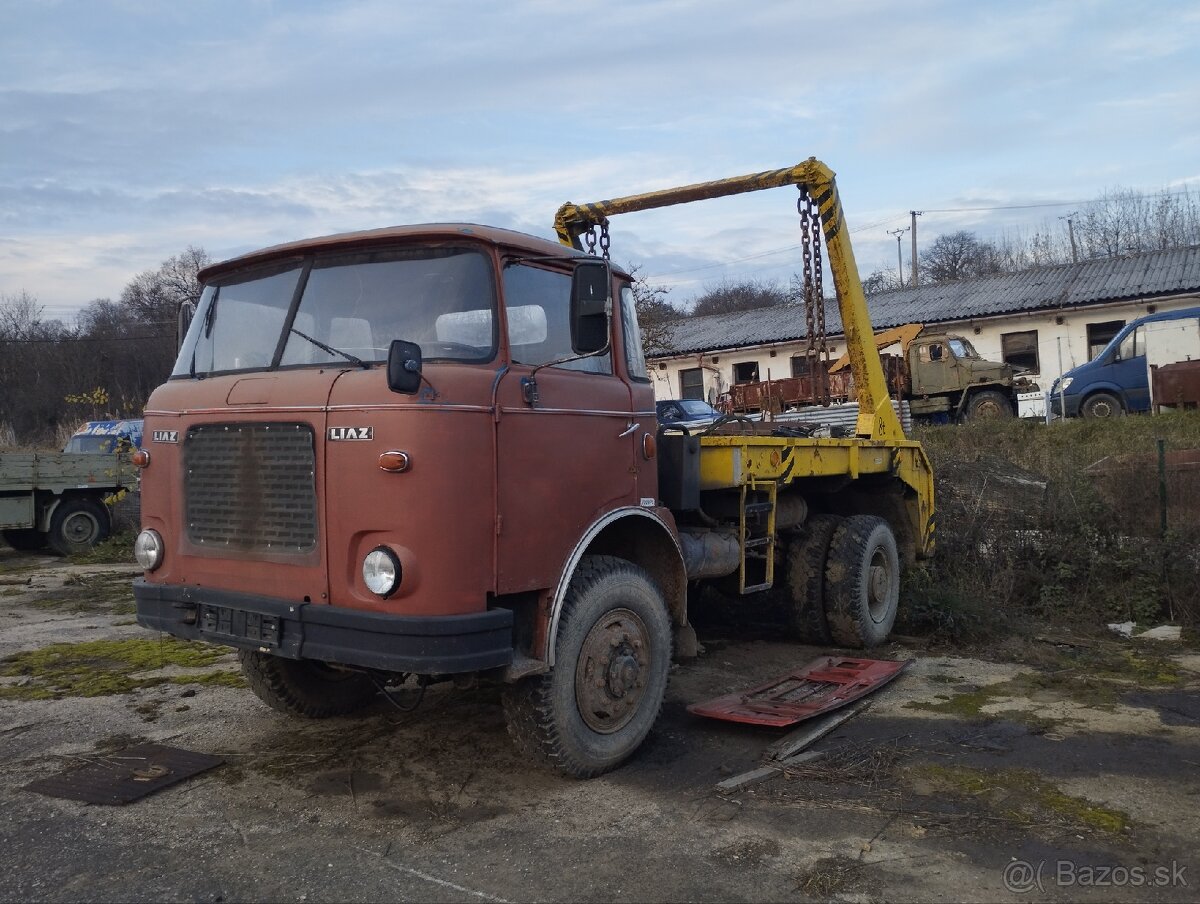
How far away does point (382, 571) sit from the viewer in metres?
4.00

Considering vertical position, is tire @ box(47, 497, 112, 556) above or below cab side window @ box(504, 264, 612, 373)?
below

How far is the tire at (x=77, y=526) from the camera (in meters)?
14.4

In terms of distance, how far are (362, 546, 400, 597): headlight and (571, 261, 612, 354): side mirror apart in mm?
1338

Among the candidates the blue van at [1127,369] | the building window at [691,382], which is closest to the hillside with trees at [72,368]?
the building window at [691,382]

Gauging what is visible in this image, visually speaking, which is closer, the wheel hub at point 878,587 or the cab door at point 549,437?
the cab door at point 549,437

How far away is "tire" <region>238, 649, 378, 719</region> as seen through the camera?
5504 mm

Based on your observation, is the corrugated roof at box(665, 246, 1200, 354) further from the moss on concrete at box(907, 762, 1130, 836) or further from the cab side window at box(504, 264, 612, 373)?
the moss on concrete at box(907, 762, 1130, 836)

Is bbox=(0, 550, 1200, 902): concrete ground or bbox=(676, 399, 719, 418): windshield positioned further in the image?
bbox=(676, 399, 719, 418): windshield

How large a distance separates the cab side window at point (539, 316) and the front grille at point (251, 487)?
1.04m

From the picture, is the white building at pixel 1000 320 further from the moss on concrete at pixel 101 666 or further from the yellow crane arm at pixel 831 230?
the moss on concrete at pixel 101 666

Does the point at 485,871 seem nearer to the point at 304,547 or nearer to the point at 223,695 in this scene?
the point at 304,547

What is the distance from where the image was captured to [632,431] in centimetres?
512

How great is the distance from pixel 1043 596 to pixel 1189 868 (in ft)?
16.9

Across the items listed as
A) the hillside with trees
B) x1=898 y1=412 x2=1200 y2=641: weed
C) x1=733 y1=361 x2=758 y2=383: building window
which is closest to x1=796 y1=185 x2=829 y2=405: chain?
x1=898 y1=412 x2=1200 y2=641: weed
